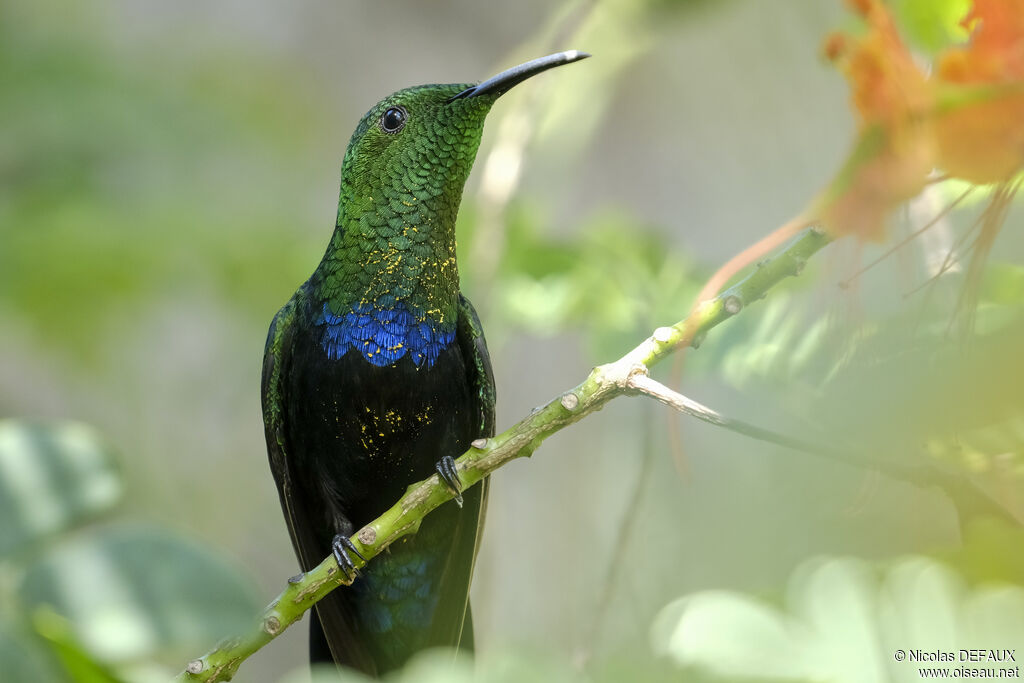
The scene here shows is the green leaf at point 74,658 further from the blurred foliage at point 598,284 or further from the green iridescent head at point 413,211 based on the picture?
the blurred foliage at point 598,284

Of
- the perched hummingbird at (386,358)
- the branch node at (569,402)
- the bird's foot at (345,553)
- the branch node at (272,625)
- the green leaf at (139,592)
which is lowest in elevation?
the branch node at (272,625)

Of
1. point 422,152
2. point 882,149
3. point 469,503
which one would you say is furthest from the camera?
point 469,503

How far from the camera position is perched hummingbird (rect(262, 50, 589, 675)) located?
158cm

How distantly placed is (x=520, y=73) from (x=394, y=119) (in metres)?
0.33

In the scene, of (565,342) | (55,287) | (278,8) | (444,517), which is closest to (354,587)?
(444,517)

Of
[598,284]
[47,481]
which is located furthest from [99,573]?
[598,284]

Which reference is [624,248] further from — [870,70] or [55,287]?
[55,287]

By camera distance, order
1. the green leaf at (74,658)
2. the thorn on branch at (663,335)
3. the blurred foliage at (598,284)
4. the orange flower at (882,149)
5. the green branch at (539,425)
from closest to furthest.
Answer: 1. the green leaf at (74,658)
2. the orange flower at (882,149)
3. the green branch at (539,425)
4. the thorn on branch at (663,335)
5. the blurred foliage at (598,284)

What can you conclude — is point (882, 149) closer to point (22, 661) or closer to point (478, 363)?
point (22, 661)

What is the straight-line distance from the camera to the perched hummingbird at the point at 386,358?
5.19 ft

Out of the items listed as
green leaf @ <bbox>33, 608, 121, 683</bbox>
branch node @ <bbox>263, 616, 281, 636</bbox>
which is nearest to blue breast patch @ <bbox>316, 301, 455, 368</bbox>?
branch node @ <bbox>263, 616, 281, 636</bbox>

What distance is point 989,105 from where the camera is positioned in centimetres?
75

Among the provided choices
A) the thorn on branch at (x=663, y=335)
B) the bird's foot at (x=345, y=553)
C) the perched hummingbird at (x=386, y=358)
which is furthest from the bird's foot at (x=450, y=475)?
the thorn on branch at (x=663, y=335)

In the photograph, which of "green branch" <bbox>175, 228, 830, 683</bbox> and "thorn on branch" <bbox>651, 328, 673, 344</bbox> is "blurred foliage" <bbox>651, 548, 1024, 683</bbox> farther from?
"thorn on branch" <bbox>651, 328, 673, 344</bbox>
